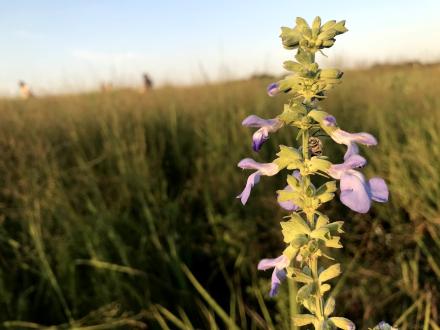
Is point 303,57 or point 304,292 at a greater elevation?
point 303,57

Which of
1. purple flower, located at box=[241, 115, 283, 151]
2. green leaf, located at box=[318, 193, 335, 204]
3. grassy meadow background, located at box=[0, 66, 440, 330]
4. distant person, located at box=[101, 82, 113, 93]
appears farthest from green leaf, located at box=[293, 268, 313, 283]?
distant person, located at box=[101, 82, 113, 93]

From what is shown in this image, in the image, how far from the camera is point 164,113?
20.4ft

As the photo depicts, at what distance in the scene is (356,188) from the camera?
75cm

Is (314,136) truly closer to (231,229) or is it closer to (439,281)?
(439,281)

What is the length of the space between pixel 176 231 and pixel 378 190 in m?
3.00

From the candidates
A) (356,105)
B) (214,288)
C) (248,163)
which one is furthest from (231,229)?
(356,105)

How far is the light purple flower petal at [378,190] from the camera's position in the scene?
0.77 meters

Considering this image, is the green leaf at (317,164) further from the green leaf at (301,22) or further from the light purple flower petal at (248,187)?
the green leaf at (301,22)

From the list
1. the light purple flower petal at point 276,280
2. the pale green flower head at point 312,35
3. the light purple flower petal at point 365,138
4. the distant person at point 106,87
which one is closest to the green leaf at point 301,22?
the pale green flower head at point 312,35

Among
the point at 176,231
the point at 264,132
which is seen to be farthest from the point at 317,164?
the point at 176,231

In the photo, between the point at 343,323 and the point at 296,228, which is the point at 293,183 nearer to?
the point at 296,228

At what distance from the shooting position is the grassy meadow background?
9.44 feet

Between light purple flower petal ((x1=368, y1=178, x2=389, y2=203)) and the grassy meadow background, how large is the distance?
1251mm

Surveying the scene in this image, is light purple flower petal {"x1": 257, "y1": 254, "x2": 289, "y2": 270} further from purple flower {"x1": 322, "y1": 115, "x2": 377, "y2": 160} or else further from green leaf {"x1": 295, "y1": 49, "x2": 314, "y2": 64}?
green leaf {"x1": 295, "y1": 49, "x2": 314, "y2": 64}
